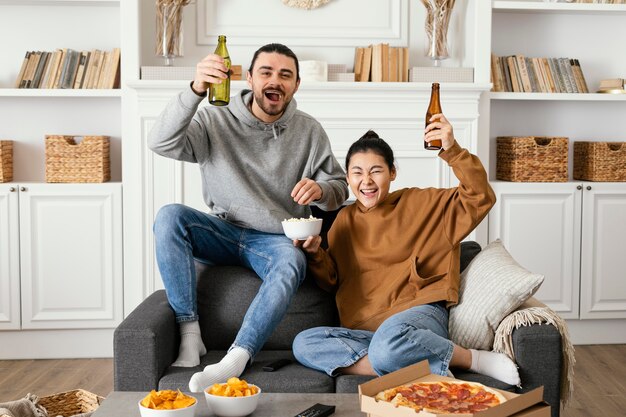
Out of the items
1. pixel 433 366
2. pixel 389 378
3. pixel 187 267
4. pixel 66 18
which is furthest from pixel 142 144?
pixel 389 378

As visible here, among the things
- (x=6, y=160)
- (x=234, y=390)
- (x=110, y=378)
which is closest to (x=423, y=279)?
(x=234, y=390)

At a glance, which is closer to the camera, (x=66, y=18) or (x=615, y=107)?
(x=66, y=18)

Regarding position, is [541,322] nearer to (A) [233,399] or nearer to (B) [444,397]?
(B) [444,397]

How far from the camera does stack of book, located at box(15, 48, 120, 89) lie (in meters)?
4.38

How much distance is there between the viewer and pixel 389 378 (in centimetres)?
203

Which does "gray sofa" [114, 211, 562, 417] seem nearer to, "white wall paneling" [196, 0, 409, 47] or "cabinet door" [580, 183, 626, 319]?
"white wall paneling" [196, 0, 409, 47]

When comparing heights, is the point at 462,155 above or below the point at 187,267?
above

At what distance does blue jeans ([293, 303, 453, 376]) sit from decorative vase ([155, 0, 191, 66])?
6.93 feet

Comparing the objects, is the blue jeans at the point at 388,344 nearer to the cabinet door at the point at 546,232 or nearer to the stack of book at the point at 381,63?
the cabinet door at the point at 546,232

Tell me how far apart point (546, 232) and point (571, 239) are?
0.14m

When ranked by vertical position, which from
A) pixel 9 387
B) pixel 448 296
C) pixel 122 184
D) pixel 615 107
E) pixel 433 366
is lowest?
pixel 9 387

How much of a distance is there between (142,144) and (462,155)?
203 cm

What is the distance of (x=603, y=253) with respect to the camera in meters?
4.51

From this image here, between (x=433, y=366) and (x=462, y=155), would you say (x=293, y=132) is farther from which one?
(x=433, y=366)
